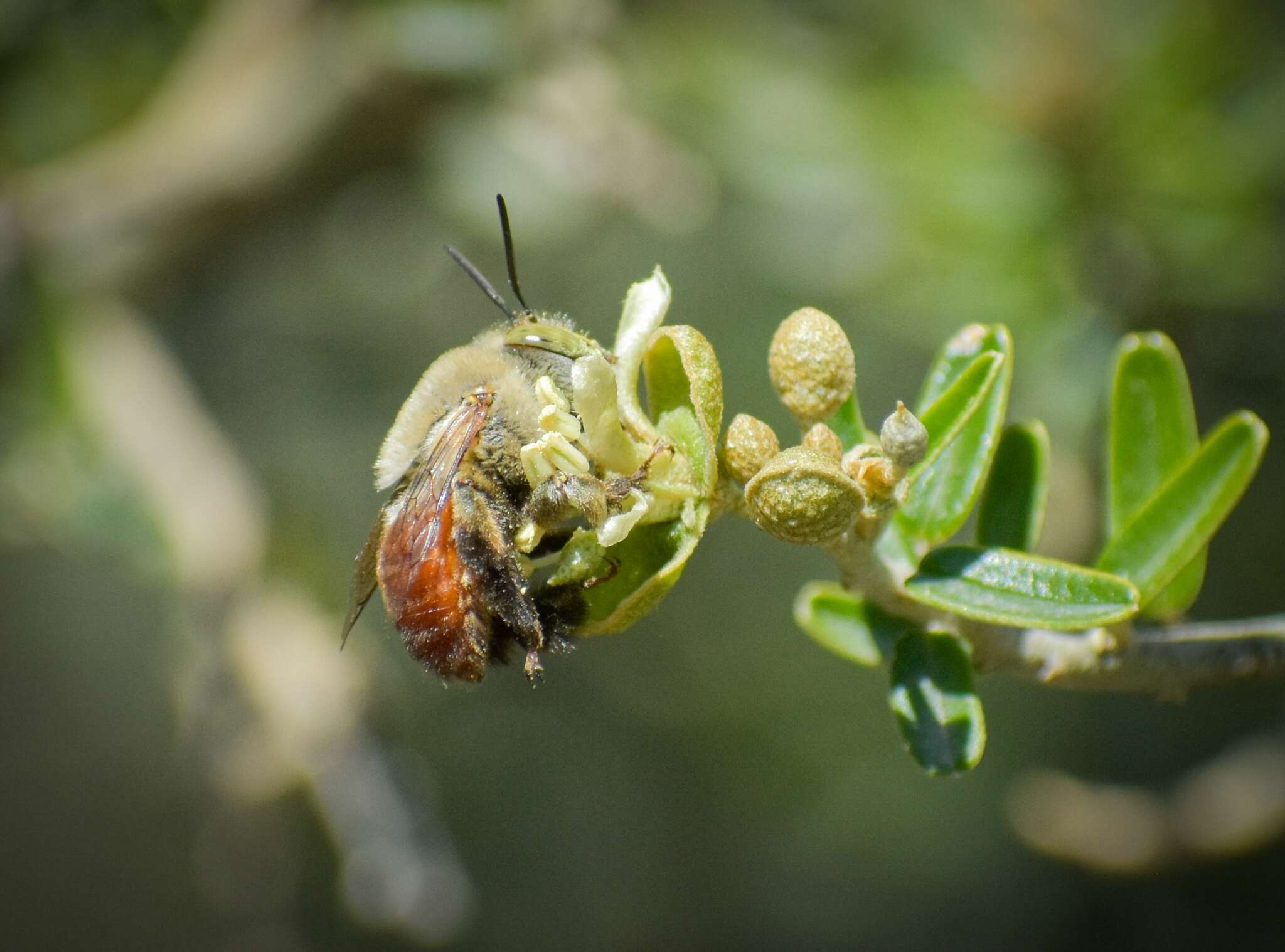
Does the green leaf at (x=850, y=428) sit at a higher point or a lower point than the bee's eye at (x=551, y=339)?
lower

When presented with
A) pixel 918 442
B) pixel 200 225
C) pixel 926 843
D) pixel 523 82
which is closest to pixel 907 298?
pixel 523 82

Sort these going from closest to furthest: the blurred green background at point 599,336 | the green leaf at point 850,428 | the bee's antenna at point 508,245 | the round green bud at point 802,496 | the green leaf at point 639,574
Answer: the round green bud at point 802,496 < the green leaf at point 639,574 < the green leaf at point 850,428 < the bee's antenna at point 508,245 < the blurred green background at point 599,336

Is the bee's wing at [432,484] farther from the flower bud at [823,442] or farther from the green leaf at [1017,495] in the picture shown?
the green leaf at [1017,495]

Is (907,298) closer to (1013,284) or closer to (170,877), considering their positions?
(1013,284)

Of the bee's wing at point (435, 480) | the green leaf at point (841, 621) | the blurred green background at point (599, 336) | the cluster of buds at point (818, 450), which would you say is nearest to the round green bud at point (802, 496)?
the cluster of buds at point (818, 450)

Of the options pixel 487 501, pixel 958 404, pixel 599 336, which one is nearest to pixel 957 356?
pixel 958 404

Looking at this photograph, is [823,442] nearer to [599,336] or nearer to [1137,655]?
[1137,655]
